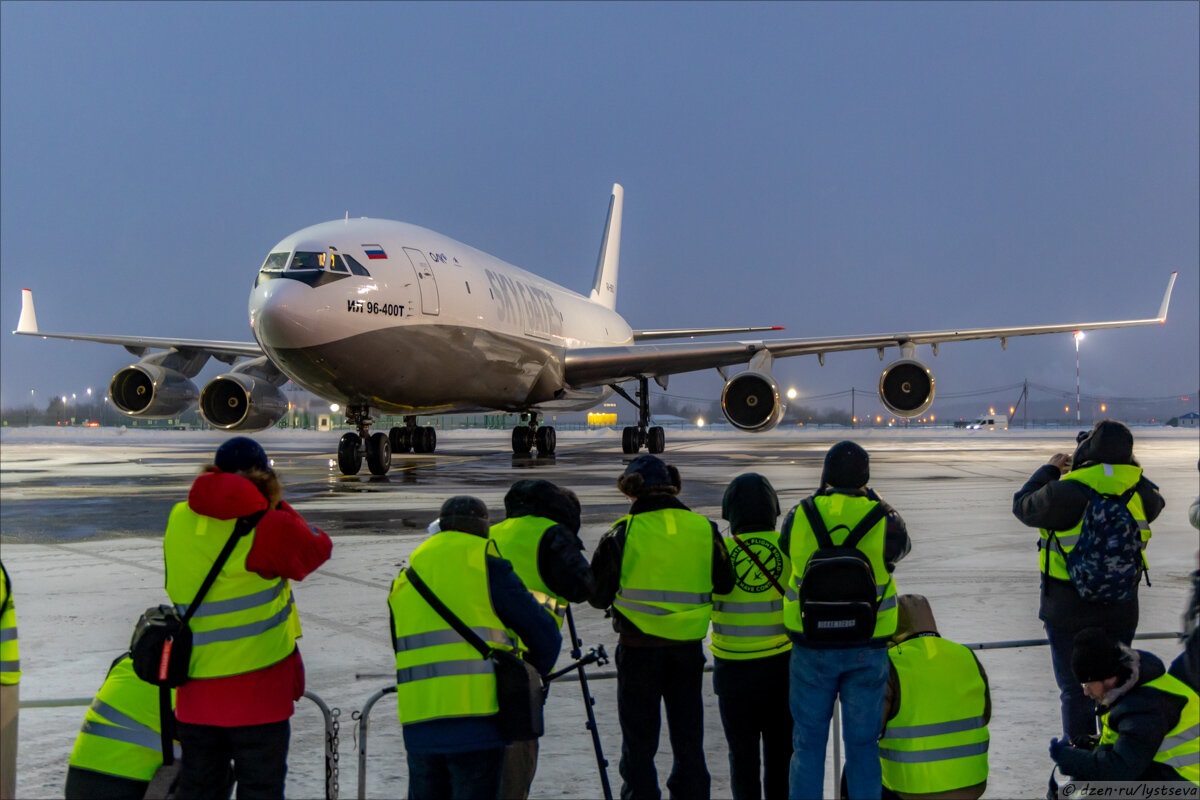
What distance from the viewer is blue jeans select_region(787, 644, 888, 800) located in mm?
3406

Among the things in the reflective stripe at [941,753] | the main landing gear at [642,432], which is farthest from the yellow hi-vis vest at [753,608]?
the main landing gear at [642,432]

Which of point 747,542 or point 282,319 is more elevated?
point 282,319

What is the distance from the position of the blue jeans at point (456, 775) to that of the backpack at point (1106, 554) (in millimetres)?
2554

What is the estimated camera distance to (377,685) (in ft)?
15.4

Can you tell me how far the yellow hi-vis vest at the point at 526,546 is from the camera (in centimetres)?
356

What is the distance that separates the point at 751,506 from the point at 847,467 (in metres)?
0.48

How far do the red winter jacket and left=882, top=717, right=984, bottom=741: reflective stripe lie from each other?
207cm

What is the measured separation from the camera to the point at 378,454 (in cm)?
1736

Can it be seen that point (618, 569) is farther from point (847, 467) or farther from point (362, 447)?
point (362, 447)

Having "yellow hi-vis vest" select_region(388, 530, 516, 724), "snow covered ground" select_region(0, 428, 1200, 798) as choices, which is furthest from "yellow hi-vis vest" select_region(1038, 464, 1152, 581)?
"yellow hi-vis vest" select_region(388, 530, 516, 724)

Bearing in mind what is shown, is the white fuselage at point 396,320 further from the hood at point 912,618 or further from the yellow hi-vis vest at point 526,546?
the hood at point 912,618

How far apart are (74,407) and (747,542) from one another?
7794cm

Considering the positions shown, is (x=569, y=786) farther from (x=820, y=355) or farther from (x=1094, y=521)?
(x=820, y=355)

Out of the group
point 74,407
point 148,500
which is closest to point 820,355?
point 148,500
